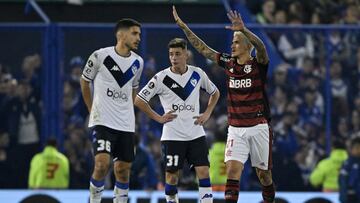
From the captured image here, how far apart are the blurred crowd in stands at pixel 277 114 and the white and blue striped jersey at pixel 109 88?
290 inches

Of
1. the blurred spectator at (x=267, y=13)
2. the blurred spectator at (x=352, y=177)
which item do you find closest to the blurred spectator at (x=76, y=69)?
the blurred spectator at (x=267, y=13)

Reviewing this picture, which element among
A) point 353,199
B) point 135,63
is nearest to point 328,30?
point 353,199

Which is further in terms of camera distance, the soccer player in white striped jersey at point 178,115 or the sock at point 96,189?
the soccer player in white striped jersey at point 178,115

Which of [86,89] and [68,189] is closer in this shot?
[86,89]

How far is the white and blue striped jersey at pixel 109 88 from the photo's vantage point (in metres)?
17.4

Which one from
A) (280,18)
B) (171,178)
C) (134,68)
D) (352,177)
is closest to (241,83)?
(134,68)

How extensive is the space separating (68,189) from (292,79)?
4.86 metres

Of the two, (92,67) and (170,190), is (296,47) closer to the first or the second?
(170,190)

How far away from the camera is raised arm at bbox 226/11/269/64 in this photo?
16.6 metres

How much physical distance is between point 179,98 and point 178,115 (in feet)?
0.79

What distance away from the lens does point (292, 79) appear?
84.3 feet

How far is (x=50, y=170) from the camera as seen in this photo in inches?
962

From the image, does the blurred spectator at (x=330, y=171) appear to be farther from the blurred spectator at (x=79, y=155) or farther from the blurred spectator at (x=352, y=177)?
the blurred spectator at (x=79, y=155)

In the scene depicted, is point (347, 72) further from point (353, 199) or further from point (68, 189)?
point (68, 189)
